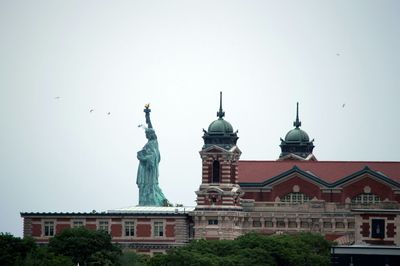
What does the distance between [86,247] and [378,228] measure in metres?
35.6

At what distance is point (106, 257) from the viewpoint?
184625 mm

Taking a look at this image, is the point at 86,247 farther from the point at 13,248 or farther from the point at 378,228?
the point at 378,228

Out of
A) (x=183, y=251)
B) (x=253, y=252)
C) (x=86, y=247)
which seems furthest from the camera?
(x=253, y=252)

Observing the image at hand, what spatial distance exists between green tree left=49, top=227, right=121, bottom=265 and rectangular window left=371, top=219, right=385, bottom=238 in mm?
30890

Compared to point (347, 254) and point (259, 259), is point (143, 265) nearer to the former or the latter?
point (259, 259)

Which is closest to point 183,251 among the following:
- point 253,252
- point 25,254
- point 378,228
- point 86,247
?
point 253,252

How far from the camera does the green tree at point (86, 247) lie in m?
184

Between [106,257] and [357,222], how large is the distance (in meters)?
32.9

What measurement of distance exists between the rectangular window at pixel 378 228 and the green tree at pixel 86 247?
101ft

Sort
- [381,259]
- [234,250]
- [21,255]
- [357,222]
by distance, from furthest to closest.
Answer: [234,250] → [21,255] → [357,222] → [381,259]

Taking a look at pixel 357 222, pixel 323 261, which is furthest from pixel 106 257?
pixel 357 222

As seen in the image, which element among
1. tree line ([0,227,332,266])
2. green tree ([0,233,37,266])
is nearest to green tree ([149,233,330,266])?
tree line ([0,227,332,266])

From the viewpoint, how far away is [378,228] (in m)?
160

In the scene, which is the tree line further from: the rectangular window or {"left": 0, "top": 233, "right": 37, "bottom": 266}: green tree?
the rectangular window
